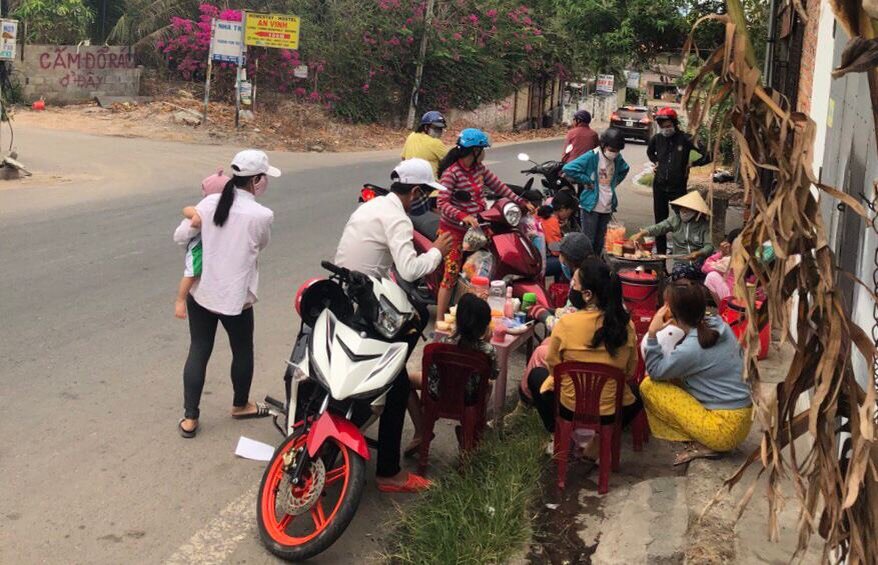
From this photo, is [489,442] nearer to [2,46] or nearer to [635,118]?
[2,46]

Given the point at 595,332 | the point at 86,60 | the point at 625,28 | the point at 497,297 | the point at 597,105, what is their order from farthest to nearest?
1. the point at 597,105
2. the point at 86,60
3. the point at 625,28
4. the point at 497,297
5. the point at 595,332

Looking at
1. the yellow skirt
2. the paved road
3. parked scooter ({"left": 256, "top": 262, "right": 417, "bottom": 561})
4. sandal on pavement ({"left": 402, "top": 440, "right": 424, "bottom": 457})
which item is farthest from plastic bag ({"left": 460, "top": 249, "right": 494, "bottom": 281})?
parked scooter ({"left": 256, "top": 262, "right": 417, "bottom": 561})

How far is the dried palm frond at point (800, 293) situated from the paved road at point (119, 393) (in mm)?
2612

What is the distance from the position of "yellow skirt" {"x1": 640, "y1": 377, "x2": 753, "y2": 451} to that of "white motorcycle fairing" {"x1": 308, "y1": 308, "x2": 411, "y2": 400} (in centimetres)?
156

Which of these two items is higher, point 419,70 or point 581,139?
point 419,70

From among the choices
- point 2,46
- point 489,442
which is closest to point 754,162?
point 489,442

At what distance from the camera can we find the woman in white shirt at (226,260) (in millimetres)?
5199

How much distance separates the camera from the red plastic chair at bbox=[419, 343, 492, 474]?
16.6 ft

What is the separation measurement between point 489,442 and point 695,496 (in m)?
1.19

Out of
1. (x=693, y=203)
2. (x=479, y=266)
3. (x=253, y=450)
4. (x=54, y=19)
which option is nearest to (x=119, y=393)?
(x=253, y=450)

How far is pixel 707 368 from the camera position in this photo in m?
5.02

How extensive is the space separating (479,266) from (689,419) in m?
2.43

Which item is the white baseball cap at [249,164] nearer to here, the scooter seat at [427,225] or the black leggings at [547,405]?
the black leggings at [547,405]

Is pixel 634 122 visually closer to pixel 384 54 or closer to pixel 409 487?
pixel 384 54
